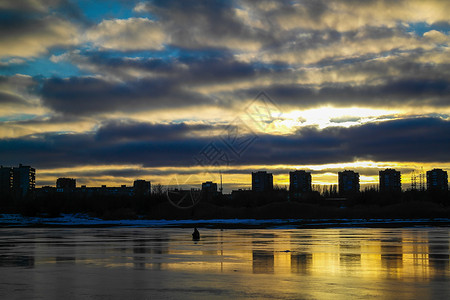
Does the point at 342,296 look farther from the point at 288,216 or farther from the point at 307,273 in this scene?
the point at 288,216

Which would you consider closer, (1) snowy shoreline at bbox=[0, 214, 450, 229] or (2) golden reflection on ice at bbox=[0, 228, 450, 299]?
(2) golden reflection on ice at bbox=[0, 228, 450, 299]

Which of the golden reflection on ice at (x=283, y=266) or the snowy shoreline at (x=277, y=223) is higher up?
the golden reflection on ice at (x=283, y=266)

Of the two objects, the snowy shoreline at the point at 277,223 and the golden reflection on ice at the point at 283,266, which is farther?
the snowy shoreline at the point at 277,223

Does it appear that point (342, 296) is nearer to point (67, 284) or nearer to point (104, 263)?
point (67, 284)

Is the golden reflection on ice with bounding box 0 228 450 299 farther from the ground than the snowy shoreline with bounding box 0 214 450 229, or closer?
farther from the ground

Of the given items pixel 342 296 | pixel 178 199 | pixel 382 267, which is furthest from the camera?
pixel 178 199

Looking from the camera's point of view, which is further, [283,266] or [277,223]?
[277,223]

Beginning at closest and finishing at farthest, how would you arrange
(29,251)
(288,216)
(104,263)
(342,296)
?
(342,296), (104,263), (29,251), (288,216)

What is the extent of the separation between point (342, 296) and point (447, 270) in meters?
8.03

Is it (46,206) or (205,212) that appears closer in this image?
(205,212)

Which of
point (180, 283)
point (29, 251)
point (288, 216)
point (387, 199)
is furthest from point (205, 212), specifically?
point (180, 283)

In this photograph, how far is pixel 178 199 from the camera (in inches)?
5389

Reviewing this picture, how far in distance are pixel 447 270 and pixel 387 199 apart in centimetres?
10975

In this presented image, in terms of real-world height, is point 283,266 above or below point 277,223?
above
